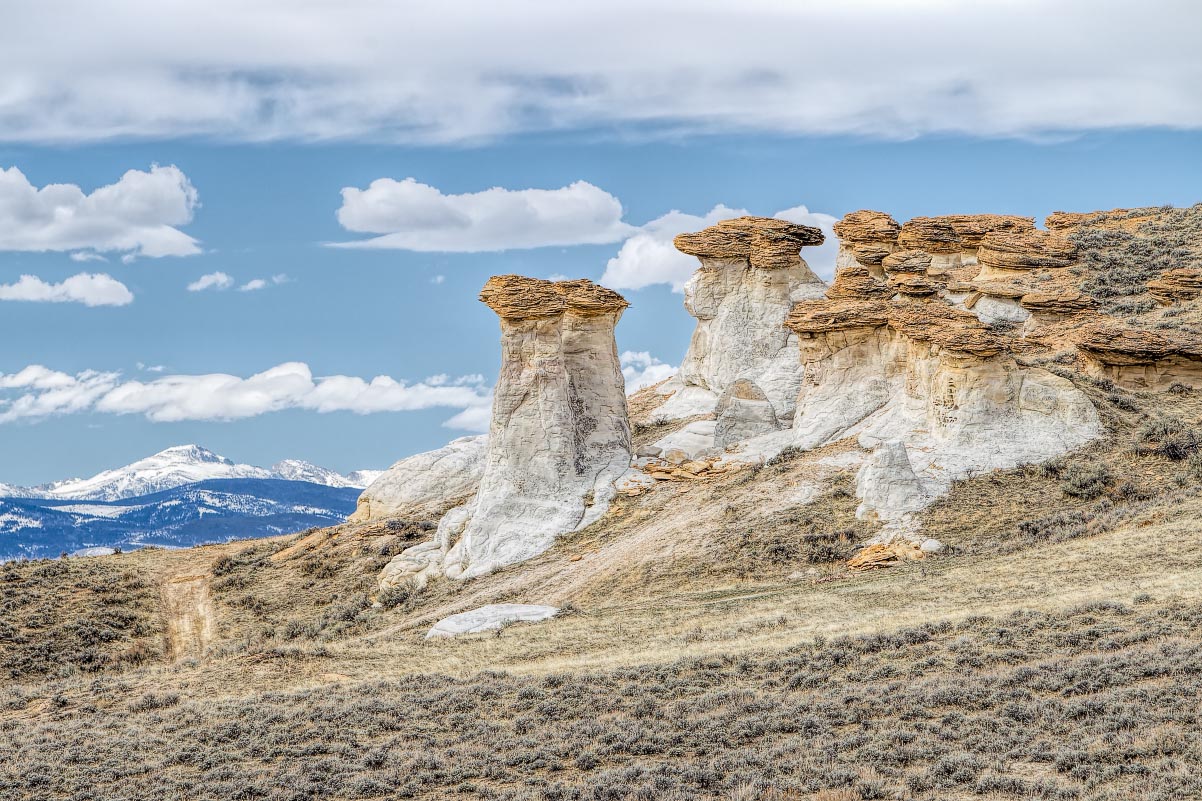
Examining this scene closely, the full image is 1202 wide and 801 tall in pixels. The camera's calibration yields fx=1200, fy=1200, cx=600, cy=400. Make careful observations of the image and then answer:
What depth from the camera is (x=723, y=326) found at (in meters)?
49.0

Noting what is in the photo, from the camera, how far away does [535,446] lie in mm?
36281

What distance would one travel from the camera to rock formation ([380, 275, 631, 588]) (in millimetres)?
35188

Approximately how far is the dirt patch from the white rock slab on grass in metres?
7.68

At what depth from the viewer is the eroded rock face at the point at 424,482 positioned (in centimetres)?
4503

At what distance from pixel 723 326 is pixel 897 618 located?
27.6 metres

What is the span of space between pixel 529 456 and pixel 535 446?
0.35m

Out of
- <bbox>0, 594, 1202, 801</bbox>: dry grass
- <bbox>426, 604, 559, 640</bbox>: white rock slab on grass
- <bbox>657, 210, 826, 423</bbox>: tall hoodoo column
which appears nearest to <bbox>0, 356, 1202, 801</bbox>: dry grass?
<bbox>0, 594, 1202, 801</bbox>: dry grass

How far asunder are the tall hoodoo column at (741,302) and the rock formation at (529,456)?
10068mm

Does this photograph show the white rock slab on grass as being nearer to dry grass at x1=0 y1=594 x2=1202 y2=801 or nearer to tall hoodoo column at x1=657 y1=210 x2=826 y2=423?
dry grass at x1=0 y1=594 x2=1202 y2=801

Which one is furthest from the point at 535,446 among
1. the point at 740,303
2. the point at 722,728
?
the point at 722,728

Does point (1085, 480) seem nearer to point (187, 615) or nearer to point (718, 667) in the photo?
point (718, 667)

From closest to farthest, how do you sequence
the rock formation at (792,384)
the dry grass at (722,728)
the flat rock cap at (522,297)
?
1. the dry grass at (722,728)
2. the rock formation at (792,384)
3. the flat rock cap at (522,297)

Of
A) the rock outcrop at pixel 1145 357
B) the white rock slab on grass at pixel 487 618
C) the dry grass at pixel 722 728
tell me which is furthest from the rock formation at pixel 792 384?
the dry grass at pixel 722 728

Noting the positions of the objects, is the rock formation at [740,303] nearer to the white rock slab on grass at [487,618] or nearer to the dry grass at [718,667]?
the dry grass at [718,667]
